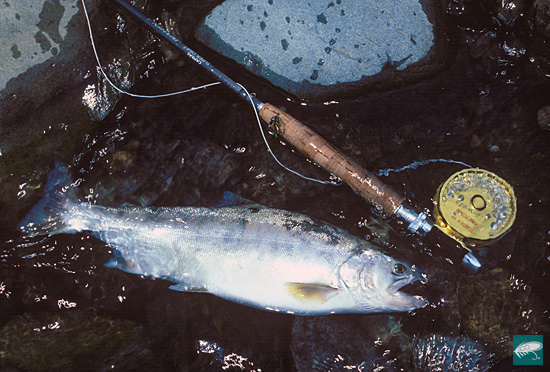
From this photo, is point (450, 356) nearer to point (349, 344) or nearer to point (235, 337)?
point (349, 344)

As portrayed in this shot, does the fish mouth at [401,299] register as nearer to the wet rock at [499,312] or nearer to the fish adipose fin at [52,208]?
the wet rock at [499,312]

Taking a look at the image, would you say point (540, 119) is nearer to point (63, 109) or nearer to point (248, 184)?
point (248, 184)

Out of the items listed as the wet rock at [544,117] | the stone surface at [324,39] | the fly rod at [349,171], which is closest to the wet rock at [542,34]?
the wet rock at [544,117]

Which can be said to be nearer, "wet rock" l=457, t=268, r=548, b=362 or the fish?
the fish

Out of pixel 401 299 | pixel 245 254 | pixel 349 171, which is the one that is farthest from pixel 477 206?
pixel 245 254

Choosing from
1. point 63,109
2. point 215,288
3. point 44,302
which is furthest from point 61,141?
point 215,288

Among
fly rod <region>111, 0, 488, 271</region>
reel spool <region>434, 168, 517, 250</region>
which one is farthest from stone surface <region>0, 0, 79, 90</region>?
reel spool <region>434, 168, 517, 250</region>

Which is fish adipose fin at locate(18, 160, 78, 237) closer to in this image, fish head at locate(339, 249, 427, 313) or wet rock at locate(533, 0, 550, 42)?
fish head at locate(339, 249, 427, 313)
